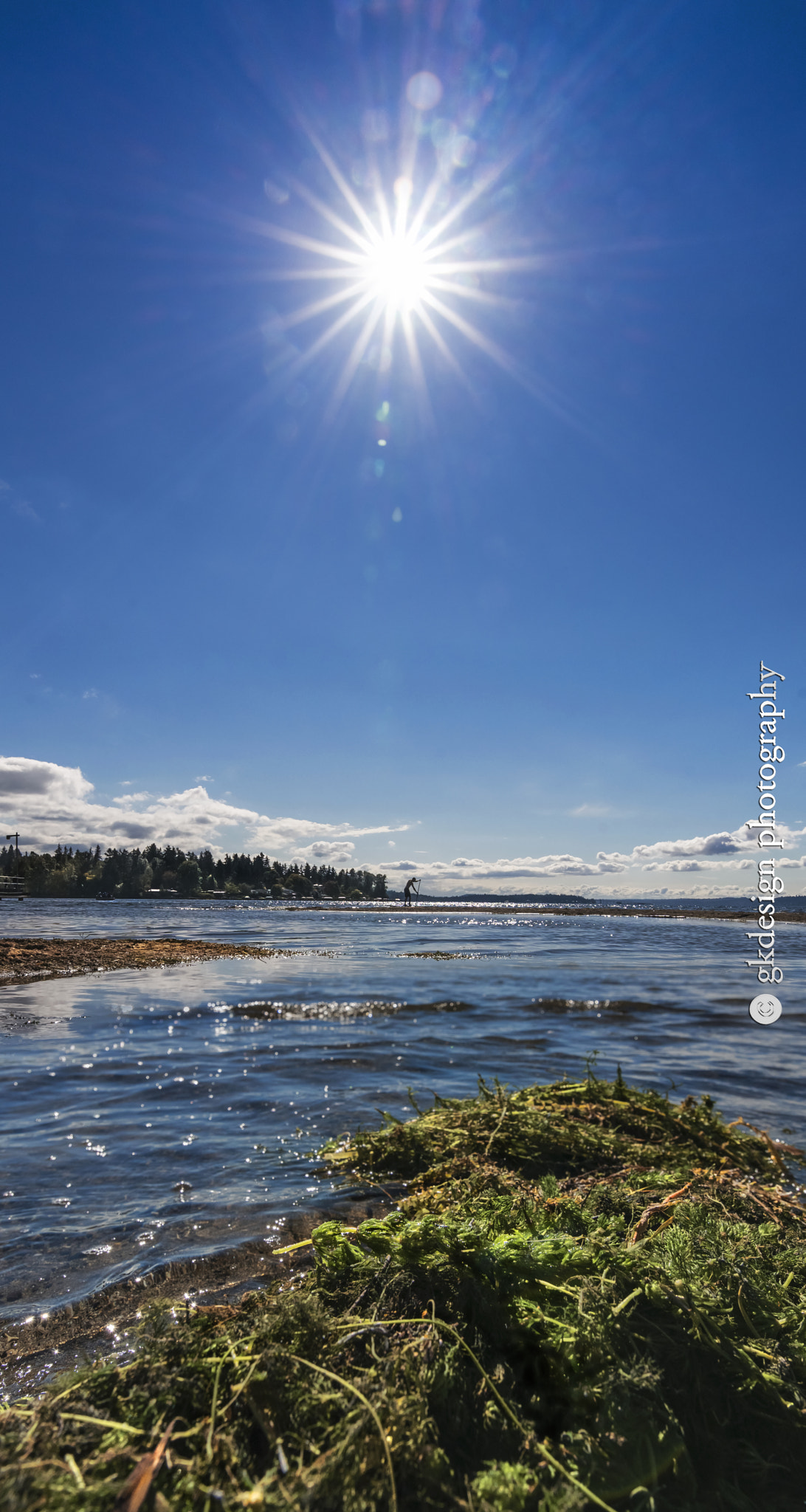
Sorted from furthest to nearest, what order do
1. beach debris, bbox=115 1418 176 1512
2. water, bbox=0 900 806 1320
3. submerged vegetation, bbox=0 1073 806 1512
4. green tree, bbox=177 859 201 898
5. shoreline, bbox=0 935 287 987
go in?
green tree, bbox=177 859 201 898 → shoreline, bbox=0 935 287 987 → water, bbox=0 900 806 1320 → submerged vegetation, bbox=0 1073 806 1512 → beach debris, bbox=115 1418 176 1512

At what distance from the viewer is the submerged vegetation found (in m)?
1.74

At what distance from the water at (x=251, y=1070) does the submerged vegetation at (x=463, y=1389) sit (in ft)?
7.03

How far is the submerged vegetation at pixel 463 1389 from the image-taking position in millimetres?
1738

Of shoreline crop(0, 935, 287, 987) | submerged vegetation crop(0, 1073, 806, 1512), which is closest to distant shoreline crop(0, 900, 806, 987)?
shoreline crop(0, 935, 287, 987)

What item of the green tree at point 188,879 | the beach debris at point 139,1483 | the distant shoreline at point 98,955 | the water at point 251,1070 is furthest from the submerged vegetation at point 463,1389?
the green tree at point 188,879

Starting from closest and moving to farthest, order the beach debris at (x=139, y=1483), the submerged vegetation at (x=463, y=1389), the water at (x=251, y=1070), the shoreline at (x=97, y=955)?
the beach debris at (x=139, y=1483) → the submerged vegetation at (x=463, y=1389) → the water at (x=251, y=1070) → the shoreline at (x=97, y=955)

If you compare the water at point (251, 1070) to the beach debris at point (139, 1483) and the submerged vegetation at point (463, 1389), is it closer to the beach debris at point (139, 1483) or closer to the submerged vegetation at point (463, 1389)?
the submerged vegetation at point (463, 1389)

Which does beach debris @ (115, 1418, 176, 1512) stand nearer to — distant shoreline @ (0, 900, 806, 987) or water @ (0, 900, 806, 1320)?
water @ (0, 900, 806, 1320)

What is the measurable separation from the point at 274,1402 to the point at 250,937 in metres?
39.7

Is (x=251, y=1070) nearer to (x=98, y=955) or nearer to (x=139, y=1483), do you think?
(x=139, y=1483)

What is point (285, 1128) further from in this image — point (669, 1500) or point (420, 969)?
point (420, 969)

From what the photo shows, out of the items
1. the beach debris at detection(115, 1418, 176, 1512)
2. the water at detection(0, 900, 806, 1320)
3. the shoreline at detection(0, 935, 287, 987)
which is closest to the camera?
the beach debris at detection(115, 1418, 176, 1512)

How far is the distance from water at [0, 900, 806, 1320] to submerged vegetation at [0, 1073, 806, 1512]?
7.03 feet

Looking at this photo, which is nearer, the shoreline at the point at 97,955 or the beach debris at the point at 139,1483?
the beach debris at the point at 139,1483
